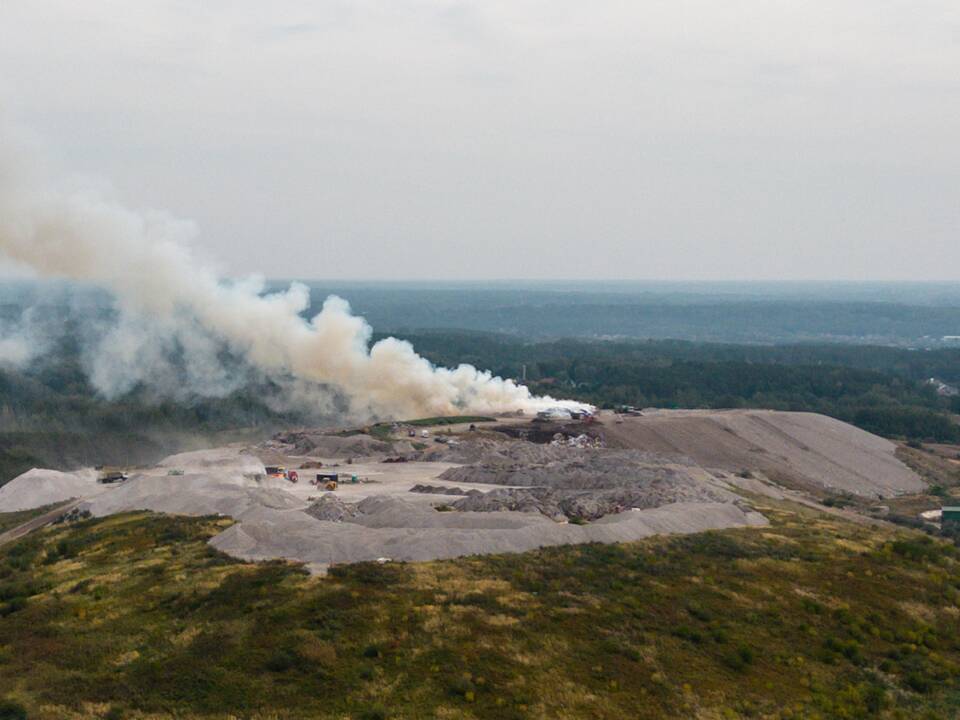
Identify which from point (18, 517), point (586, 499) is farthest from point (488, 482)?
point (18, 517)

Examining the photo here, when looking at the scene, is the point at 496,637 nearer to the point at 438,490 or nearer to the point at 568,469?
the point at 438,490

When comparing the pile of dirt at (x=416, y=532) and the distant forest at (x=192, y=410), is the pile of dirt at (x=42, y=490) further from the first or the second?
the pile of dirt at (x=416, y=532)

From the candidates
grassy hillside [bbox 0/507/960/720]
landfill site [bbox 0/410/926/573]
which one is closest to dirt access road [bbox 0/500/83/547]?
landfill site [bbox 0/410/926/573]

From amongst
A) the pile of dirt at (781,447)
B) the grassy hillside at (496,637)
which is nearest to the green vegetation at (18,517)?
the grassy hillside at (496,637)

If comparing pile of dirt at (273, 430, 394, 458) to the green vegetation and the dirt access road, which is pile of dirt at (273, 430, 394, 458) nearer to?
the green vegetation

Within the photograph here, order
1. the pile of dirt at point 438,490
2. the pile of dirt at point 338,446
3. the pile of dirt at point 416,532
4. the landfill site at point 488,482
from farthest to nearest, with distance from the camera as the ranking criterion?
the pile of dirt at point 338,446
the pile of dirt at point 438,490
the landfill site at point 488,482
the pile of dirt at point 416,532

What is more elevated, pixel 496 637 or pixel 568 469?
pixel 496 637

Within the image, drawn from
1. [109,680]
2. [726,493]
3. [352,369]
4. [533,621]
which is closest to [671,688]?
[533,621]
